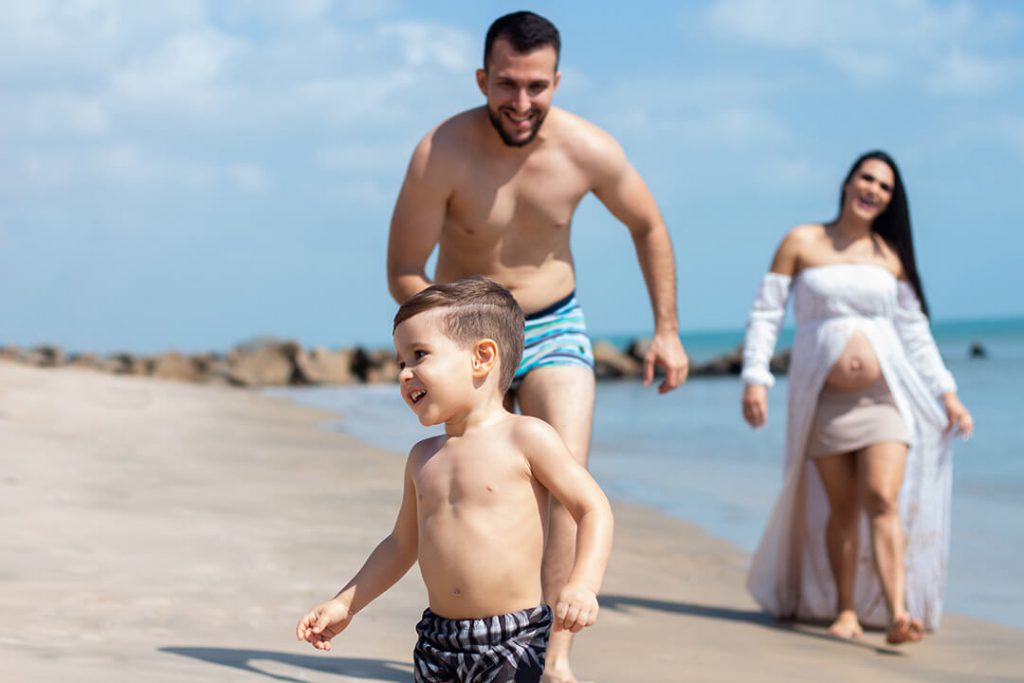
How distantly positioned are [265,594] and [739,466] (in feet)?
27.1

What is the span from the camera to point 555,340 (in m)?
4.27

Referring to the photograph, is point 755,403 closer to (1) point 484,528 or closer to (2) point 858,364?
(2) point 858,364

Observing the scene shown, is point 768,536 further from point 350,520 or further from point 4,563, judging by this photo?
point 4,563

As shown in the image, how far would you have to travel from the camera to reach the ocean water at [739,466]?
7785mm

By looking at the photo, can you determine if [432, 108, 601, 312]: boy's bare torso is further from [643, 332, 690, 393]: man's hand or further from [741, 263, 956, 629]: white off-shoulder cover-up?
[741, 263, 956, 629]: white off-shoulder cover-up

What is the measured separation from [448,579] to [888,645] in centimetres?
338

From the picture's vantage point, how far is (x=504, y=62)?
4.11 m

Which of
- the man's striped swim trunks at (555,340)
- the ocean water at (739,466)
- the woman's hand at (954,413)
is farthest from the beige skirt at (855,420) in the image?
the man's striped swim trunks at (555,340)

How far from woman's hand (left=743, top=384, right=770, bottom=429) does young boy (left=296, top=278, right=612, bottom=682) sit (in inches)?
124

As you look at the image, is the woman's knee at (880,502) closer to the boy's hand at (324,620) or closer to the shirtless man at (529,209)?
the shirtless man at (529,209)

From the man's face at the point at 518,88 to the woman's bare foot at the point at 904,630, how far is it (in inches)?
108

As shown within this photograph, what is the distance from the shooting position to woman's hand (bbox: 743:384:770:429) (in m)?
5.99

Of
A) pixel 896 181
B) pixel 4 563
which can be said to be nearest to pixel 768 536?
pixel 896 181

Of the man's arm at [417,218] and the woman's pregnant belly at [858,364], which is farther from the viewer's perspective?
the woman's pregnant belly at [858,364]
